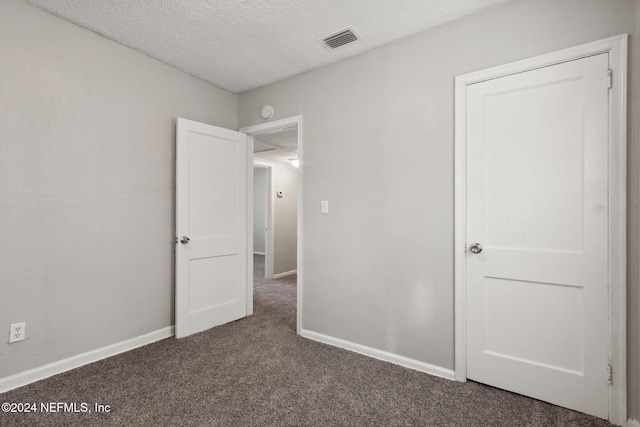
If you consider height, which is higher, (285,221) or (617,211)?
(617,211)

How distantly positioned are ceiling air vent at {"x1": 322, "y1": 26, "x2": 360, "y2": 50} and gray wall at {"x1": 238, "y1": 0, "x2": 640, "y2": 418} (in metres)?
0.23

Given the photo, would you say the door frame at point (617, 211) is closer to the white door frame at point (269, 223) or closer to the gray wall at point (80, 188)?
the gray wall at point (80, 188)

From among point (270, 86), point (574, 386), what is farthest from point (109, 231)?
point (574, 386)

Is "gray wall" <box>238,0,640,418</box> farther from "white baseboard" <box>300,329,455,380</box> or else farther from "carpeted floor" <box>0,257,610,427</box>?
"carpeted floor" <box>0,257,610,427</box>

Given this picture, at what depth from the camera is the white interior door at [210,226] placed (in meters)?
2.82

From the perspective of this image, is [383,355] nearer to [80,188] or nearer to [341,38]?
[341,38]

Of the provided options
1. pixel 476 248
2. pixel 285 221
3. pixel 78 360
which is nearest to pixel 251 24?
pixel 476 248

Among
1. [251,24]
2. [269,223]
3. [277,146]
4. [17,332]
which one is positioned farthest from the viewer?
[269,223]

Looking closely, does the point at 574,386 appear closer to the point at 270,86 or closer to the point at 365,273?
the point at 365,273

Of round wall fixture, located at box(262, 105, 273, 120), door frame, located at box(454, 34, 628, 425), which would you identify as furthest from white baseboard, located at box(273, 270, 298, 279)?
door frame, located at box(454, 34, 628, 425)

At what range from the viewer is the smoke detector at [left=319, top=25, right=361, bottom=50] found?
2254mm

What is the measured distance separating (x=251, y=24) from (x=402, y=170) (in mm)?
1565

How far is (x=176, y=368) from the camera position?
2.25m

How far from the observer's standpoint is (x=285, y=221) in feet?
19.7
